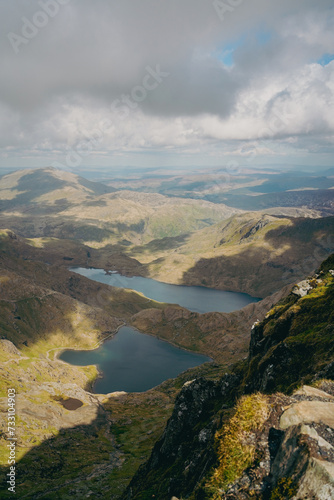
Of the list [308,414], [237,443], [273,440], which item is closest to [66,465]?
[237,443]

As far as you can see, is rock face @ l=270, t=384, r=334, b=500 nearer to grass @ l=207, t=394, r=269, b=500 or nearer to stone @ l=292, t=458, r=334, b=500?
stone @ l=292, t=458, r=334, b=500

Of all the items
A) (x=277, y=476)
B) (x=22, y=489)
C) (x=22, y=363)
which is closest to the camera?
(x=277, y=476)

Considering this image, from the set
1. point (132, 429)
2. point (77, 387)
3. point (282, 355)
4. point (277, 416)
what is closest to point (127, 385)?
point (77, 387)

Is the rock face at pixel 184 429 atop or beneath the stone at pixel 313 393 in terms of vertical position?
beneath

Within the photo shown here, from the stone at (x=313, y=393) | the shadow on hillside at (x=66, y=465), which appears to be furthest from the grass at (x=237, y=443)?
the shadow on hillside at (x=66, y=465)

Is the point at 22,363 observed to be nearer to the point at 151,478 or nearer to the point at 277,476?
the point at 151,478

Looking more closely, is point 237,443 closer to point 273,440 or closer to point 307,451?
point 273,440

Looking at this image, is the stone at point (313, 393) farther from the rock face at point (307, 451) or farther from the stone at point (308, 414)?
the stone at point (308, 414)
